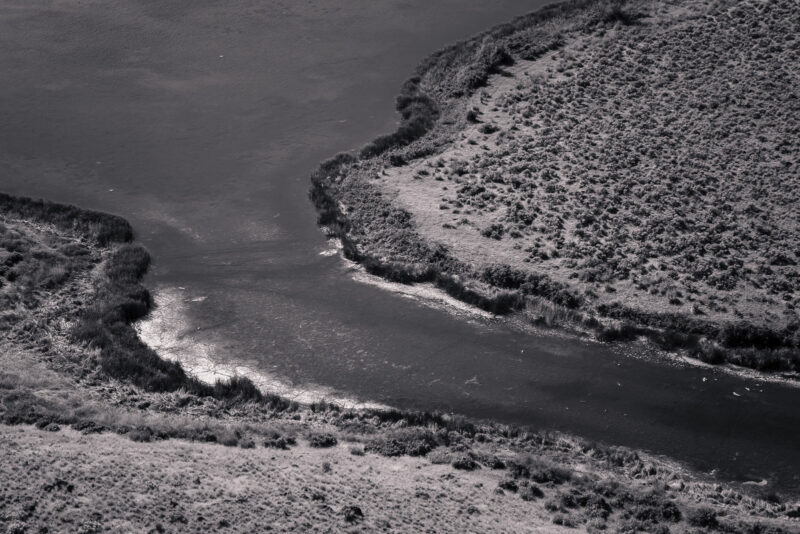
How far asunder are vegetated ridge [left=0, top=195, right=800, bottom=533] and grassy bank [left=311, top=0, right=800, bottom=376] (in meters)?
9.46

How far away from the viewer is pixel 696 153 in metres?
66.2

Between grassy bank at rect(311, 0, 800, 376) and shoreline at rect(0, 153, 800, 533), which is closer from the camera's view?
shoreline at rect(0, 153, 800, 533)

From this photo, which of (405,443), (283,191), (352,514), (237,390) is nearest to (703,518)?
(405,443)

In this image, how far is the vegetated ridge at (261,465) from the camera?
3900cm

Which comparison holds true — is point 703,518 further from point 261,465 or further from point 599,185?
point 599,185

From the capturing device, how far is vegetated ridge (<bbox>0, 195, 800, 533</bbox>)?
3900 centimetres

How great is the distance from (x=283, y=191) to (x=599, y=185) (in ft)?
57.5

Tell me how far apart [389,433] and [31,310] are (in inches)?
731

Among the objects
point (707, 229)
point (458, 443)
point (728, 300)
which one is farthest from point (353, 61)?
point (458, 443)

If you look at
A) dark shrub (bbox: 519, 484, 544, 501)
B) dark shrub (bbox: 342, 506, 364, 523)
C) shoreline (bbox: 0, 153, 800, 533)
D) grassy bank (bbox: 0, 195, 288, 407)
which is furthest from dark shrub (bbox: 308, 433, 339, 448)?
dark shrub (bbox: 519, 484, 544, 501)

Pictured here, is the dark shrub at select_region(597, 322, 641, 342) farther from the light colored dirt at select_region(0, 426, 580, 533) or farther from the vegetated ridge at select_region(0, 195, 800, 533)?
the light colored dirt at select_region(0, 426, 580, 533)

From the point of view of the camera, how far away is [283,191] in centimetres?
6544

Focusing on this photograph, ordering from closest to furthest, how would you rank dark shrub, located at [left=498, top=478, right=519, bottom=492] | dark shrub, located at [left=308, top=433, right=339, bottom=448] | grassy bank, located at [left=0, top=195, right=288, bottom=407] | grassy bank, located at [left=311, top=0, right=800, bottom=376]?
dark shrub, located at [left=498, top=478, right=519, bottom=492] → dark shrub, located at [left=308, top=433, right=339, bottom=448] → grassy bank, located at [left=0, top=195, right=288, bottom=407] → grassy bank, located at [left=311, top=0, right=800, bottom=376]

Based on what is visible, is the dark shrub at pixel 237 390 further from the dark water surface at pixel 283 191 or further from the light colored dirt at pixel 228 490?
the light colored dirt at pixel 228 490
